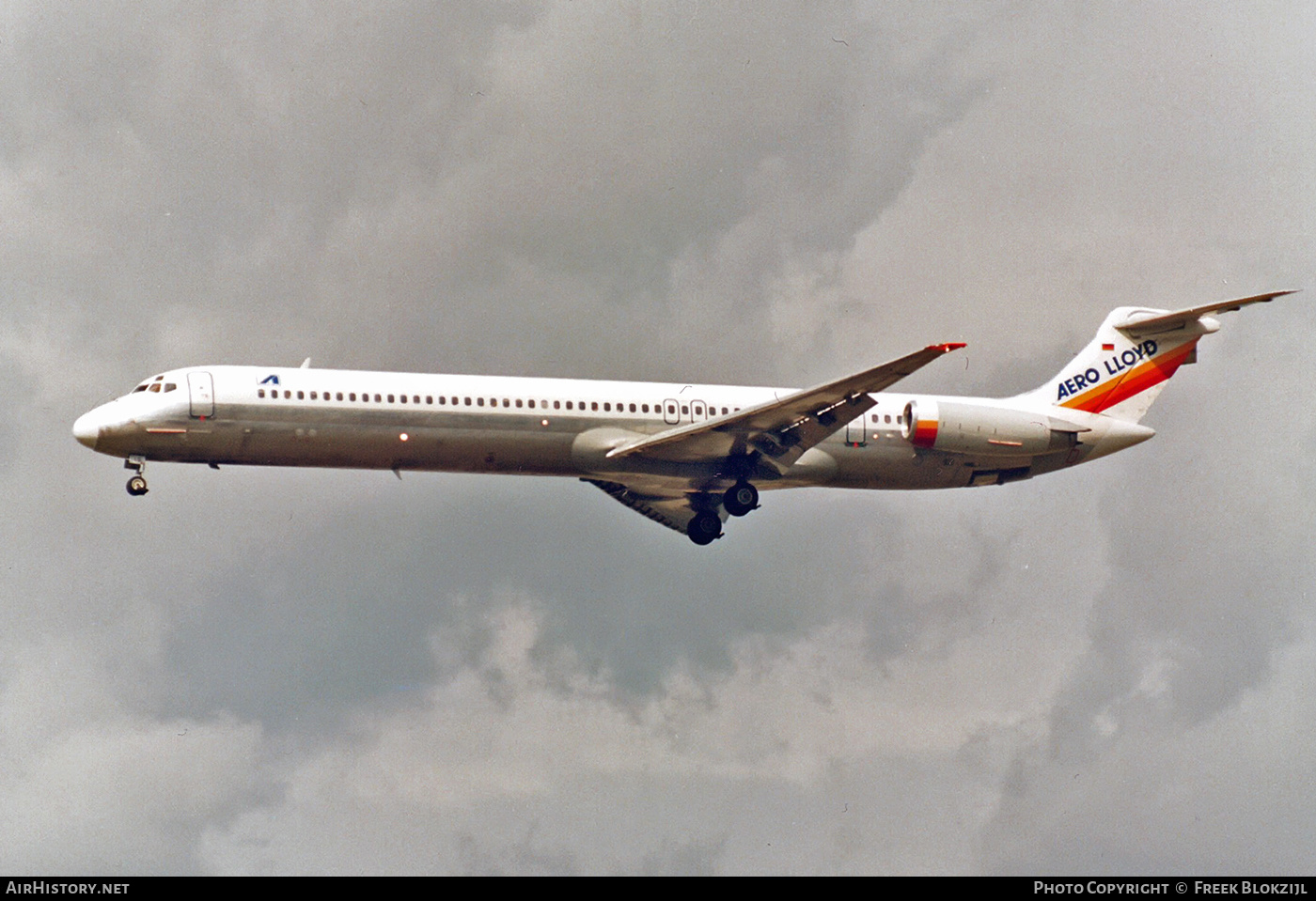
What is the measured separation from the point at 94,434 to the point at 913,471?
71.9 ft

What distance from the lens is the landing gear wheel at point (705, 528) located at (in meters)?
51.5

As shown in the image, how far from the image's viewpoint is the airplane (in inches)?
1800

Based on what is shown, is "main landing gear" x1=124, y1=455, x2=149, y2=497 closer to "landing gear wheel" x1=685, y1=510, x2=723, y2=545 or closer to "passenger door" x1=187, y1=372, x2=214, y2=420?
"passenger door" x1=187, y1=372, x2=214, y2=420

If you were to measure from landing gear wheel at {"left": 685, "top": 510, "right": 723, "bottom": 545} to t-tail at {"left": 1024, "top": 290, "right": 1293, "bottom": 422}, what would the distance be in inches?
396

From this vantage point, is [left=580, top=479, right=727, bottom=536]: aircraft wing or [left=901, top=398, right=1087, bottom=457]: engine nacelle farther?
[left=580, top=479, right=727, bottom=536]: aircraft wing

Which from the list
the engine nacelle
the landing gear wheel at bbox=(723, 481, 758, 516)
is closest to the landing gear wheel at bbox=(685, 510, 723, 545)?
the landing gear wheel at bbox=(723, 481, 758, 516)

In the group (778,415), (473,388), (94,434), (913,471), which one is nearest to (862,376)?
(778,415)

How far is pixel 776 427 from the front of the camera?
47594 mm

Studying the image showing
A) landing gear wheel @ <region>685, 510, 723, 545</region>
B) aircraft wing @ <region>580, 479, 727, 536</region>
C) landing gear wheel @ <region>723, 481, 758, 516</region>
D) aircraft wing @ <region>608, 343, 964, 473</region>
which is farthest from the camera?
aircraft wing @ <region>580, 479, 727, 536</region>

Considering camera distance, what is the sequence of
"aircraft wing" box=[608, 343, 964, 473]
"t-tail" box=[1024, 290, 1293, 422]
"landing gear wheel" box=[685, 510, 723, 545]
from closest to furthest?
"aircraft wing" box=[608, 343, 964, 473]
"landing gear wheel" box=[685, 510, 723, 545]
"t-tail" box=[1024, 290, 1293, 422]

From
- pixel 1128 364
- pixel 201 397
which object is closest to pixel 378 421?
pixel 201 397
